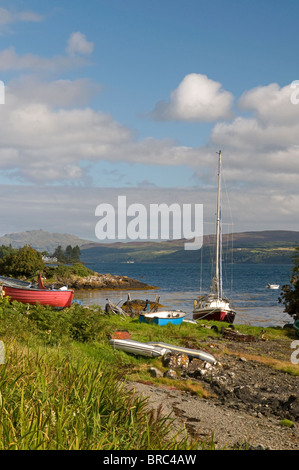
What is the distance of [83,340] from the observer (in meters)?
17.4

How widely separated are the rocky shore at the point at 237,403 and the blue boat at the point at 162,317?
8.05m

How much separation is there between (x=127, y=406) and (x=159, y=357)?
1041 cm

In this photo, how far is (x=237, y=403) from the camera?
13508mm

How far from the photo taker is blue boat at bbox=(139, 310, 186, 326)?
2850 cm

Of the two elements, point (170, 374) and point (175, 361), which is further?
point (175, 361)

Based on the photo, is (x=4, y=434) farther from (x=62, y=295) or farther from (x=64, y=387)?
(x=62, y=295)

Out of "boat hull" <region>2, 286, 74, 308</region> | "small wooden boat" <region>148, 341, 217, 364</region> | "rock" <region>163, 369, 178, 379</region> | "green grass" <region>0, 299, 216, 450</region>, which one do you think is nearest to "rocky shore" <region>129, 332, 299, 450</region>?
"rock" <region>163, 369, 178, 379</region>

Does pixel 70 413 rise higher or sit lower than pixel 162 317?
higher

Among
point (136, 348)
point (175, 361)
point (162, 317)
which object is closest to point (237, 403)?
point (175, 361)

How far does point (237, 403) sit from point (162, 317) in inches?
616

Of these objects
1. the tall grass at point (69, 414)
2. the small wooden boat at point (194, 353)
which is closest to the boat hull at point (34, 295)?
the small wooden boat at point (194, 353)

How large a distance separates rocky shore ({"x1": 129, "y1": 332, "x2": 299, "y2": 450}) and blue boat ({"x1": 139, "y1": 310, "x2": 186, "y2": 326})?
8052 millimetres

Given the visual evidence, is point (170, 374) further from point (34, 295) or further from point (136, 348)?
point (34, 295)
